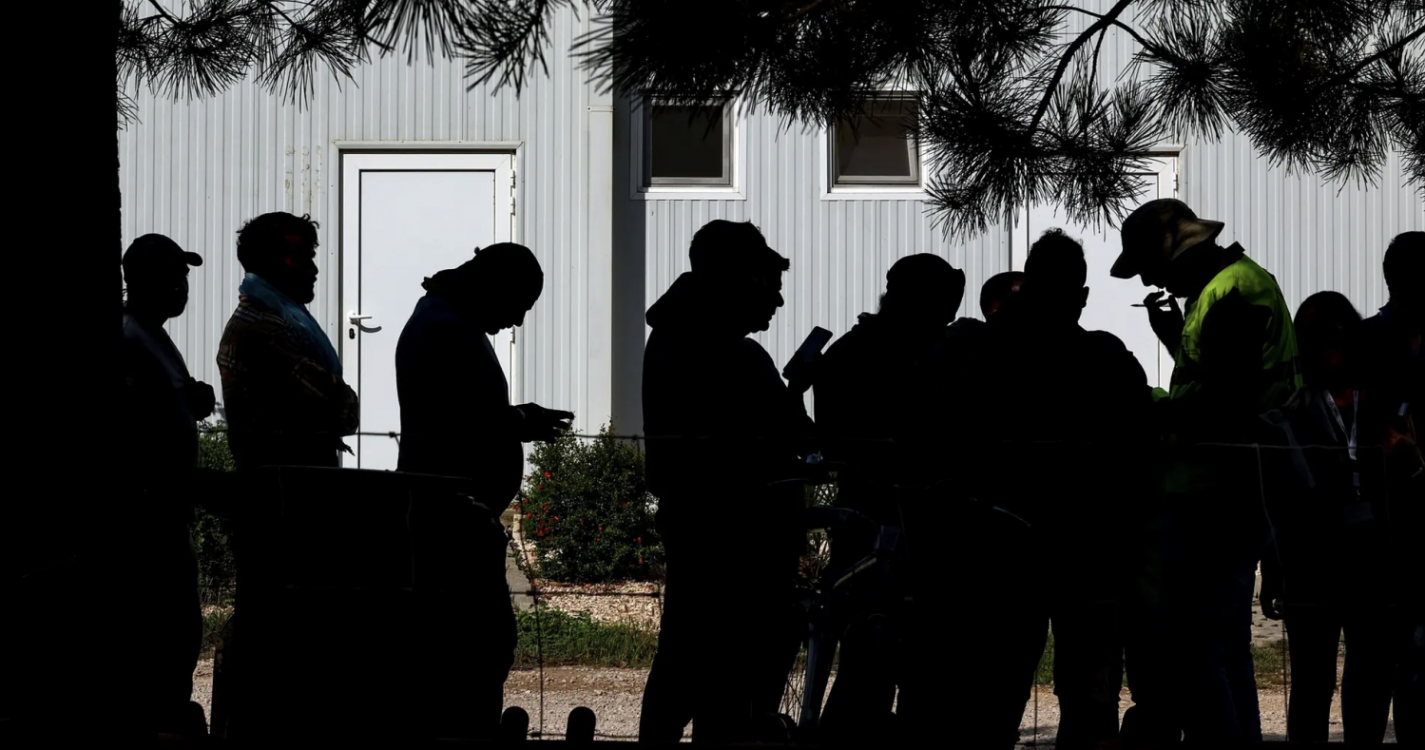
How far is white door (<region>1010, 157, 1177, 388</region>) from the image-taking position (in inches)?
465

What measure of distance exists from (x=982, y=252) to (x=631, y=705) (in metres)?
5.74

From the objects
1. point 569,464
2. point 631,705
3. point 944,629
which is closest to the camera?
point 944,629

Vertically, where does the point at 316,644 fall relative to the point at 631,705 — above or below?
above

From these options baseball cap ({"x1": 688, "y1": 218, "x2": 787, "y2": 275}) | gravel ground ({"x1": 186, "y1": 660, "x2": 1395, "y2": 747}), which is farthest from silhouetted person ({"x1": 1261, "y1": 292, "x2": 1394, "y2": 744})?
baseball cap ({"x1": 688, "y1": 218, "x2": 787, "y2": 275})

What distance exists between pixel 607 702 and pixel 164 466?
2.95 meters

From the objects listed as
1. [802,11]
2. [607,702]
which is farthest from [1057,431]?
[607,702]

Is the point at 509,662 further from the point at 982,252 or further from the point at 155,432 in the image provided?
the point at 982,252

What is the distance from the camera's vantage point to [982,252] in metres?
11.8

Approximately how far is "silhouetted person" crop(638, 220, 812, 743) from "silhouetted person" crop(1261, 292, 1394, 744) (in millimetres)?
1469

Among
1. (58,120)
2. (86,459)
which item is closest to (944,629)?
(86,459)

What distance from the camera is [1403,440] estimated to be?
483 centimetres

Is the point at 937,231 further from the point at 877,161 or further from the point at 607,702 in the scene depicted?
the point at 607,702

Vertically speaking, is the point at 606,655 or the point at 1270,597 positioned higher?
the point at 1270,597

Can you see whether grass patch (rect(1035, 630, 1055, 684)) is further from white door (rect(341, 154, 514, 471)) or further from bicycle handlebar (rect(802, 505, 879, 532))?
white door (rect(341, 154, 514, 471))
